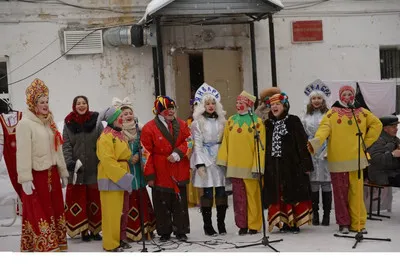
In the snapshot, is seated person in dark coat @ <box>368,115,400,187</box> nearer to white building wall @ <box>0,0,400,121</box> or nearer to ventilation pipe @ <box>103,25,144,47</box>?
white building wall @ <box>0,0,400,121</box>

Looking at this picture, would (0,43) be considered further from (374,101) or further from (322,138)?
(374,101)

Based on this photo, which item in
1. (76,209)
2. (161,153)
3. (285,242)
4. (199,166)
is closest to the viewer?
(285,242)

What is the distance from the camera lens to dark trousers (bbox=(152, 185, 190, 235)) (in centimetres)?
489

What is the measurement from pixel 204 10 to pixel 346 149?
2.30m

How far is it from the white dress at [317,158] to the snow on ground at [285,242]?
420 mm

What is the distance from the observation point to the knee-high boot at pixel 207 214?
5055 millimetres

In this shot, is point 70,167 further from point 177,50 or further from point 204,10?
point 204,10

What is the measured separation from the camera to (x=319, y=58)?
18.8 feet

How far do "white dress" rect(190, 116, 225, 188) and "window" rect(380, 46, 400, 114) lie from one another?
154 centimetres

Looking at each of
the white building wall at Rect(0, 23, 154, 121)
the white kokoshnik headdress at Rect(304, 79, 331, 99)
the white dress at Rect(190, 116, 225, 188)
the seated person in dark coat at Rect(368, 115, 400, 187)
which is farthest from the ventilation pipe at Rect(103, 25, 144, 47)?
the seated person in dark coat at Rect(368, 115, 400, 187)

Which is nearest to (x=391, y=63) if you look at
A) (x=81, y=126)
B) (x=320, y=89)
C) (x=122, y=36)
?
(x=320, y=89)

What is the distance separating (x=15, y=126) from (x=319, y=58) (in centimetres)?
282

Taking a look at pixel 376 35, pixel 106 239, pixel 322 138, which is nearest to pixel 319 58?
pixel 376 35

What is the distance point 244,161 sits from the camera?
16.4 feet
